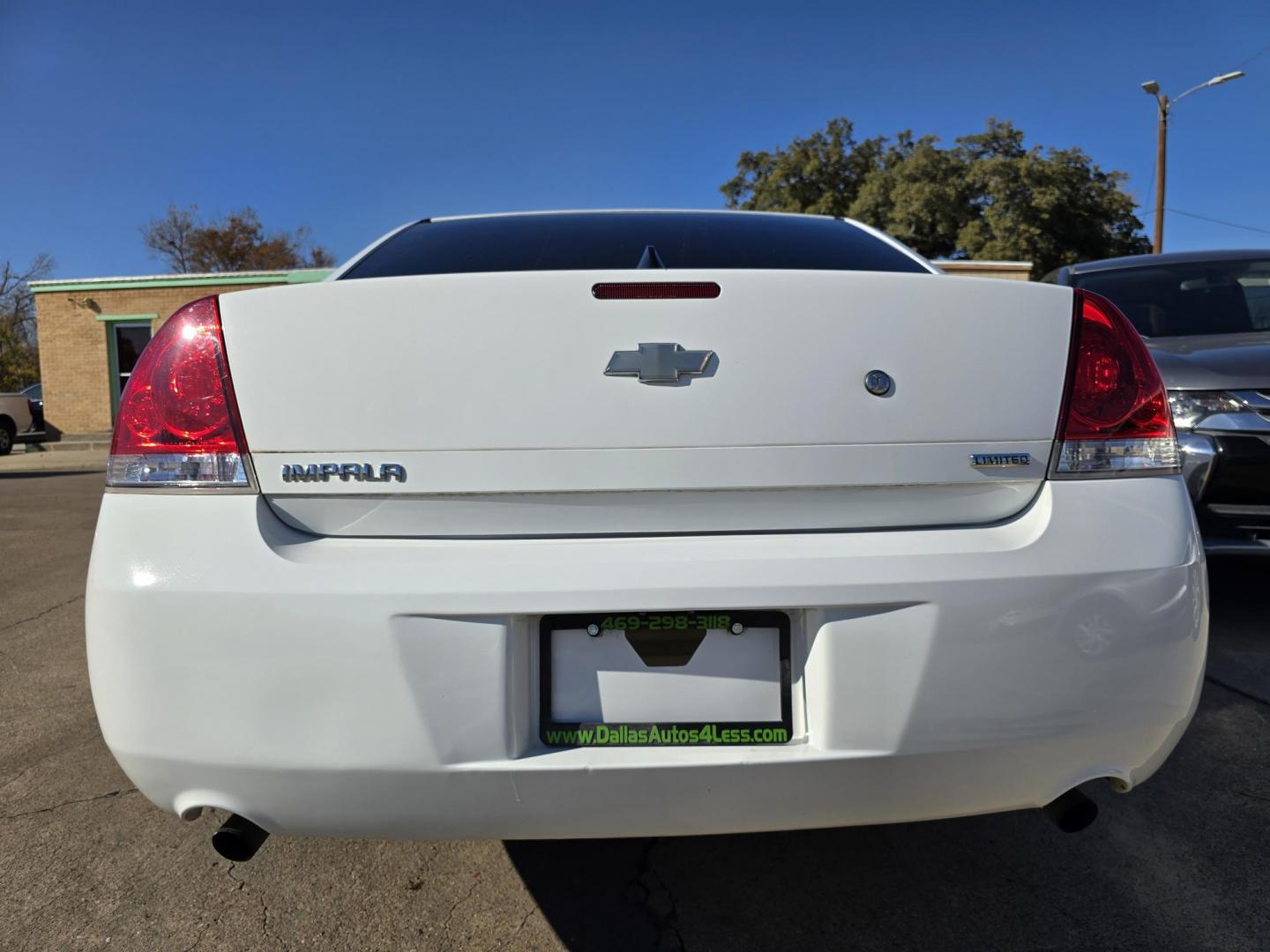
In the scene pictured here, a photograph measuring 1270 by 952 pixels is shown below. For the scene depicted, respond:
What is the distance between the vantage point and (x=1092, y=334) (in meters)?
1.47

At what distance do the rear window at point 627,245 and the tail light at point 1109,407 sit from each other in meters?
0.40

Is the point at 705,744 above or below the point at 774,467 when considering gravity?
below

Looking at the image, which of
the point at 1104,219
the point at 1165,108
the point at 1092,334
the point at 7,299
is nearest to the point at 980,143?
the point at 1104,219

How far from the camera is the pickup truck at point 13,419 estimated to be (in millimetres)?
17812

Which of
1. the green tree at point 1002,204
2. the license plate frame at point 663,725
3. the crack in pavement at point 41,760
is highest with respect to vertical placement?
the green tree at point 1002,204

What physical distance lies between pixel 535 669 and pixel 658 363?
1.71 ft

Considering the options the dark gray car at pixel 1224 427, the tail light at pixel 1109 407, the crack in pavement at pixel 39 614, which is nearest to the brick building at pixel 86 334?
the crack in pavement at pixel 39 614

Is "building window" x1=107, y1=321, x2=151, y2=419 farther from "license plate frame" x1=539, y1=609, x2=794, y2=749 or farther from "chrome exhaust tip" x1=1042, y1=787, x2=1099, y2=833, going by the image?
"chrome exhaust tip" x1=1042, y1=787, x2=1099, y2=833

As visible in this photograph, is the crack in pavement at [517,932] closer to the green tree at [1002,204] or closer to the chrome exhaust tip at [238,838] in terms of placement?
the chrome exhaust tip at [238,838]

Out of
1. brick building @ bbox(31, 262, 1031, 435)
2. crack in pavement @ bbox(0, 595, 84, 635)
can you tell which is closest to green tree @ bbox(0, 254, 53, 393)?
brick building @ bbox(31, 262, 1031, 435)

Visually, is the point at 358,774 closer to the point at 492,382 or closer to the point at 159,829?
the point at 492,382

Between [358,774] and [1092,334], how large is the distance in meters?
1.42

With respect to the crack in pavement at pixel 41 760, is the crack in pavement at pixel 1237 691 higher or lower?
higher

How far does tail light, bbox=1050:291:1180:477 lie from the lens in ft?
4.67
